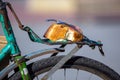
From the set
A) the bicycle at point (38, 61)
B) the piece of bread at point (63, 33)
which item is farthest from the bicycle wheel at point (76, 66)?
the piece of bread at point (63, 33)

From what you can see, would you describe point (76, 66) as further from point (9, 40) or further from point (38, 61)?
point (9, 40)

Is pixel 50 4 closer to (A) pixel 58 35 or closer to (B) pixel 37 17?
(B) pixel 37 17

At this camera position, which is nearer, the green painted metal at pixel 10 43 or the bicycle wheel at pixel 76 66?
the green painted metal at pixel 10 43

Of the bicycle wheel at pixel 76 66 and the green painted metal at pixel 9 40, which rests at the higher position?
the green painted metal at pixel 9 40

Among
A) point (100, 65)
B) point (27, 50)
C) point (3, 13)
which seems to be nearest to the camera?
point (3, 13)

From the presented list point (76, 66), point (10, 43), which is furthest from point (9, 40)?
point (76, 66)

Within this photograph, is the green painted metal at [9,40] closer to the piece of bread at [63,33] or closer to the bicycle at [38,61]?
the bicycle at [38,61]

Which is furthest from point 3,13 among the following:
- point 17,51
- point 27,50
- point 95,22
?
point 95,22
